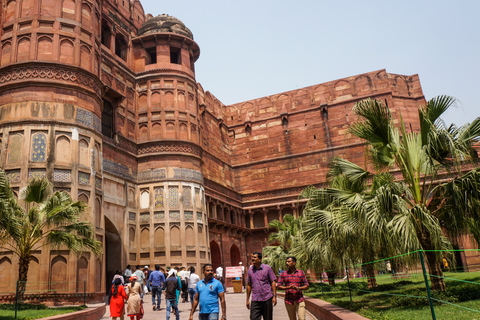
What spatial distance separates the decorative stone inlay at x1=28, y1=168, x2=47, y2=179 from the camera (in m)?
14.6

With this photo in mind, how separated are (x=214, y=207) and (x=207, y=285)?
22.4 m

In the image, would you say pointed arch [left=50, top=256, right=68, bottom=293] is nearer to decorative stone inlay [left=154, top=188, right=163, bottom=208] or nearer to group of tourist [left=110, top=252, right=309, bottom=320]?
group of tourist [left=110, top=252, right=309, bottom=320]

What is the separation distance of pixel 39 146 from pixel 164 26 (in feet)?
41.9

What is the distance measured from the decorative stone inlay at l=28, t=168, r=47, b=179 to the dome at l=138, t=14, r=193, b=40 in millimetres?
12954

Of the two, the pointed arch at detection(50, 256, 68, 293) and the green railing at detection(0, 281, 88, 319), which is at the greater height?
the pointed arch at detection(50, 256, 68, 293)

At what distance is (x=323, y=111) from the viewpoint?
3625 centimetres

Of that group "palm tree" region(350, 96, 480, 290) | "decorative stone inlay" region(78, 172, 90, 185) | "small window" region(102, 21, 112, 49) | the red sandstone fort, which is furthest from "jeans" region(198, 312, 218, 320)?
"small window" region(102, 21, 112, 49)

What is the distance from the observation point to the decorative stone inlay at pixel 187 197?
22.0m

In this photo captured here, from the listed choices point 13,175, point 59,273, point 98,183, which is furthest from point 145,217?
point 13,175

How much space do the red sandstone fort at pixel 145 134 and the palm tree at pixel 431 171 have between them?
1067 cm

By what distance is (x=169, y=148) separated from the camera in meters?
22.8

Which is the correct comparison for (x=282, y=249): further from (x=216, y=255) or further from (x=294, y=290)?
(x=294, y=290)

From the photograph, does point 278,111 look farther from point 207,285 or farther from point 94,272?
point 207,285

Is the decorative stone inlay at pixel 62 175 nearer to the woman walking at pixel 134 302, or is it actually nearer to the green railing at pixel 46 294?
the green railing at pixel 46 294
